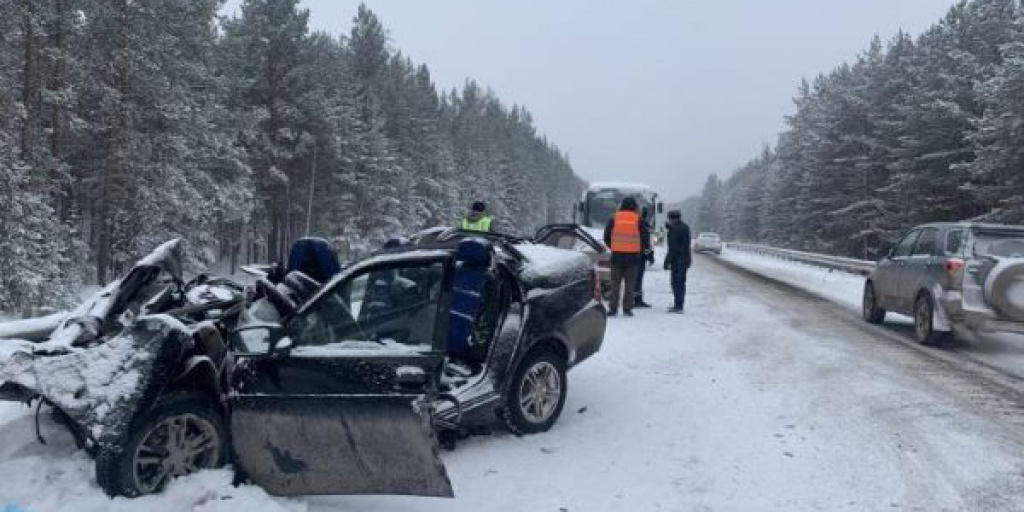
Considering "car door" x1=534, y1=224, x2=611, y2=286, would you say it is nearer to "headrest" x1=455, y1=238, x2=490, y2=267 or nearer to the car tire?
the car tire

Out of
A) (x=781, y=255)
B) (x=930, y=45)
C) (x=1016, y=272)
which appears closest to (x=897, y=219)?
(x=781, y=255)

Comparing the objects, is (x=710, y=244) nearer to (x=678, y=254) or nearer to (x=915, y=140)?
(x=915, y=140)

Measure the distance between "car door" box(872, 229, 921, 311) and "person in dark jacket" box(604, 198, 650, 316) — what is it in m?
4.04

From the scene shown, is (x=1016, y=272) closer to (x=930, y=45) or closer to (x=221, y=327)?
(x=221, y=327)

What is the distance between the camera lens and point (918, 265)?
1089 centimetres

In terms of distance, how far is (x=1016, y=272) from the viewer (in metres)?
8.99

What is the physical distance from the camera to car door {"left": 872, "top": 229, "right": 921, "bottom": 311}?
11.6 metres

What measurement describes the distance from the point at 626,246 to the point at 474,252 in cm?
772

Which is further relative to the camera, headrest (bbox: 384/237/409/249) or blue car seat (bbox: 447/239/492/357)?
headrest (bbox: 384/237/409/249)

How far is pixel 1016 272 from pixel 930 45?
110 ft

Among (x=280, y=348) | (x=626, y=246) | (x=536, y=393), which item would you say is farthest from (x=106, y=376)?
(x=626, y=246)

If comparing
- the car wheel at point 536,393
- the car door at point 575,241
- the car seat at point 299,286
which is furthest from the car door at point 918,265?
the car seat at point 299,286

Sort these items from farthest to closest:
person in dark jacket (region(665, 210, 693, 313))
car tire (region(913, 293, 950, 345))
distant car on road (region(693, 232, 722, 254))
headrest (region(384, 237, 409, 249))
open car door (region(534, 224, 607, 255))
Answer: distant car on road (region(693, 232, 722, 254)) < person in dark jacket (region(665, 210, 693, 313)) < open car door (region(534, 224, 607, 255)) < car tire (region(913, 293, 950, 345)) < headrest (region(384, 237, 409, 249))

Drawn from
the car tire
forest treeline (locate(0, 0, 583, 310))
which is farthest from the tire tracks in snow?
forest treeline (locate(0, 0, 583, 310))
